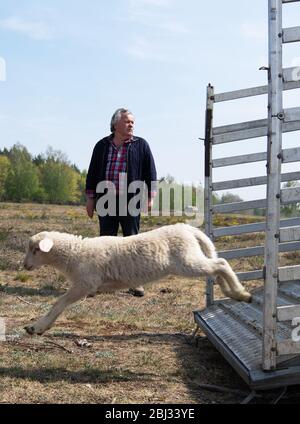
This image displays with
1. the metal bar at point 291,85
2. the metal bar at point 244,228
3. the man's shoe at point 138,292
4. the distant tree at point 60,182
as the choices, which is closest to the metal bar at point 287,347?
the metal bar at point 291,85

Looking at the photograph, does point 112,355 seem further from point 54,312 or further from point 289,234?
point 289,234

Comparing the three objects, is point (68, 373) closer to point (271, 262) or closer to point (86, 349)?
point (86, 349)

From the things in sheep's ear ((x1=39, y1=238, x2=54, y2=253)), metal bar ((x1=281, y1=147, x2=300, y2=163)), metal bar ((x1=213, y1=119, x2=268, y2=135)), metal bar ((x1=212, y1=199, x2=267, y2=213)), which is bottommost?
sheep's ear ((x1=39, y1=238, x2=54, y2=253))

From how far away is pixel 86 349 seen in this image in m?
5.21

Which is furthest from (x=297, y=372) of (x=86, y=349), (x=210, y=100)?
(x=210, y=100)

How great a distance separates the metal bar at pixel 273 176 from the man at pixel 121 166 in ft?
9.77

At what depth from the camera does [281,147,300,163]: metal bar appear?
386cm

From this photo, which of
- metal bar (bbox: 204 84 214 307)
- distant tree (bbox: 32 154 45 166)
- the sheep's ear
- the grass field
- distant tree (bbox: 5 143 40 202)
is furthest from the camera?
distant tree (bbox: 32 154 45 166)

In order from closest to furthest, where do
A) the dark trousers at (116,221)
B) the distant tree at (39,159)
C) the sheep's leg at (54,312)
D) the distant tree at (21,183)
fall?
the sheep's leg at (54,312) < the dark trousers at (116,221) < the distant tree at (21,183) < the distant tree at (39,159)

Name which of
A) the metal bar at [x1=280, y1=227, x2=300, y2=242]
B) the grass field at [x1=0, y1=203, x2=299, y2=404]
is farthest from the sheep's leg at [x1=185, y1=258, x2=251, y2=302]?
the metal bar at [x1=280, y1=227, x2=300, y2=242]

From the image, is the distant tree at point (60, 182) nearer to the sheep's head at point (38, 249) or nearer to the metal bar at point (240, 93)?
the metal bar at point (240, 93)

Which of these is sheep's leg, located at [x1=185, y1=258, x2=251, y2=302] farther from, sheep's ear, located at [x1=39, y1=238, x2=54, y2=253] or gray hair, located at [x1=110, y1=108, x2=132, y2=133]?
gray hair, located at [x1=110, y1=108, x2=132, y2=133]

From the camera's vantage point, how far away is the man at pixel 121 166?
22.1 ft

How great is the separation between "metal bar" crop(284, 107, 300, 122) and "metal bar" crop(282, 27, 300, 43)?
45 cm
